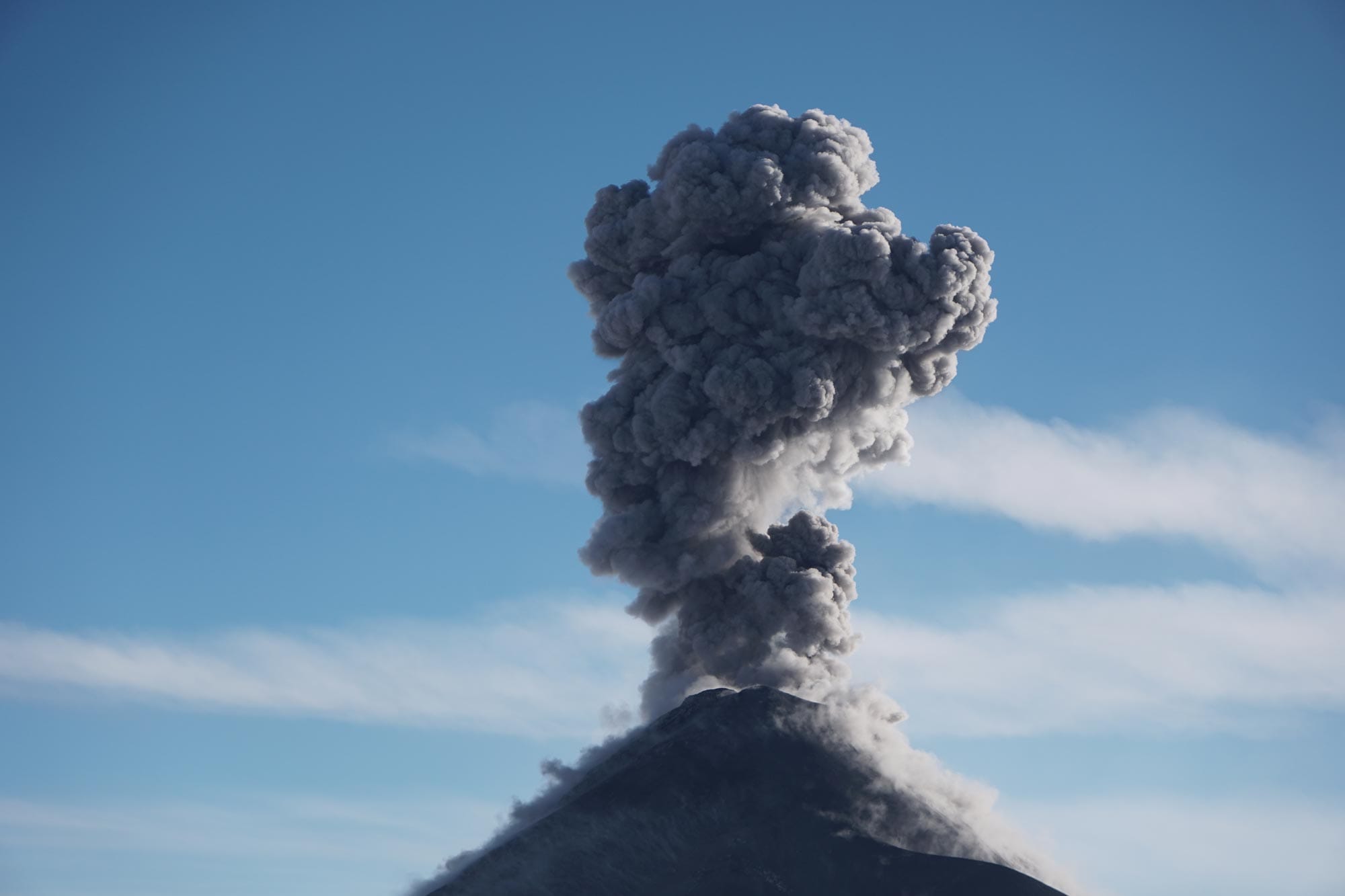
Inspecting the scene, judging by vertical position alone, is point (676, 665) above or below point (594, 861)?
above

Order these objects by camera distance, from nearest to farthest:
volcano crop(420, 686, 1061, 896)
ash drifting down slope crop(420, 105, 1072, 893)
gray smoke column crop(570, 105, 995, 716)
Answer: volcano crop(420, 686, 1061, 896) → ash drifting down slope crop(420, 105, 1072, 893) → gray smoke column crop(570, 105, 995, 716)

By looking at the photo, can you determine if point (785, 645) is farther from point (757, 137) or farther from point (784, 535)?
point (757, 137)

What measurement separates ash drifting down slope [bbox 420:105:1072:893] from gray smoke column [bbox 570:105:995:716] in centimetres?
10

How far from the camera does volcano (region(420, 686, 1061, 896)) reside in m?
86.3

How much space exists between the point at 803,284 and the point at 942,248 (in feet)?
19.1

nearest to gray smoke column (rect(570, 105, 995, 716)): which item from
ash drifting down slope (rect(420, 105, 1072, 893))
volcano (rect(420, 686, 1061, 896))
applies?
ash drifting down slope (rect(420, 105, 1072, 893))

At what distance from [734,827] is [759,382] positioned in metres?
17.4

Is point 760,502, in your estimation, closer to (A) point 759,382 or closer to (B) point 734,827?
(A) point 759,382

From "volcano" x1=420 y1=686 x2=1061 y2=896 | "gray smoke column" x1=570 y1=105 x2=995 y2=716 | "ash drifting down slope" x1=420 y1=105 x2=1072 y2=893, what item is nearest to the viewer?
"volcano" x1=420 y1=686 x2=1061 y2=896

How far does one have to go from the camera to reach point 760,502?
9719cm

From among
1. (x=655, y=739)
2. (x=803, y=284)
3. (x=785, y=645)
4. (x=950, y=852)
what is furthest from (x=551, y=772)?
(x=803, y=284)

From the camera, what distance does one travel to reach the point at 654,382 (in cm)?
9550

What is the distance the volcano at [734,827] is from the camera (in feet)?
283

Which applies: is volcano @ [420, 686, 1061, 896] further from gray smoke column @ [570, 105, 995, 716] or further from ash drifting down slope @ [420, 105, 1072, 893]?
gray smoke column @ [570, 105, 995, 716]
